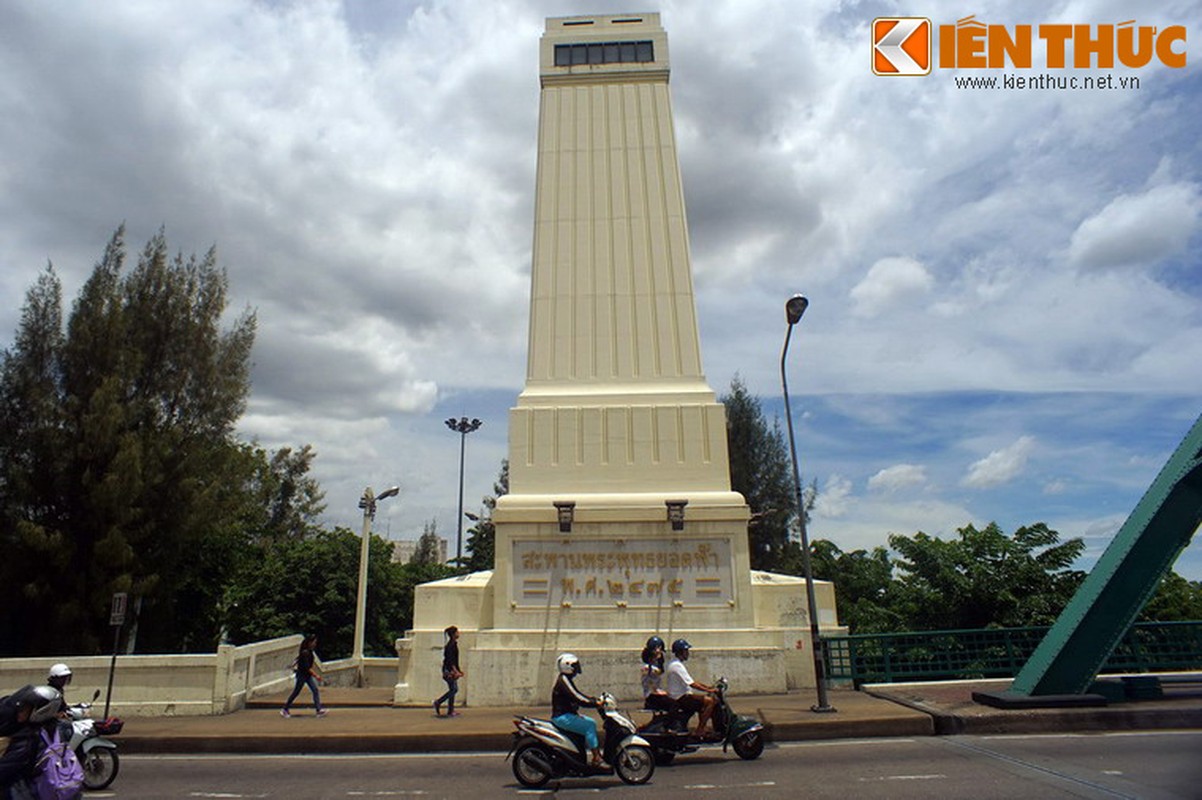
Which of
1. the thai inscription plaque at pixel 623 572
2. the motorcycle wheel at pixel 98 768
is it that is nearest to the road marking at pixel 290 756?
the motorcycle wheel at pixel 98 768

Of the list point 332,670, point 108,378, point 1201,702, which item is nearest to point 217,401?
point 108,378

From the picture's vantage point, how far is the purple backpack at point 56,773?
5.08 m

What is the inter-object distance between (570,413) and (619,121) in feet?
29.1

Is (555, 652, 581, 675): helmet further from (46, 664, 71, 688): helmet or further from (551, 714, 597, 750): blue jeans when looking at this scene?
(46, 664, 71, 688): helmet

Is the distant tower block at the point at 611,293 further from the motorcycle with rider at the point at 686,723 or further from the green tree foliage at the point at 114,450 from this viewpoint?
the green tree foliage at the point at 114,450

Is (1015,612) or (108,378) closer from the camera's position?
(1015,612)

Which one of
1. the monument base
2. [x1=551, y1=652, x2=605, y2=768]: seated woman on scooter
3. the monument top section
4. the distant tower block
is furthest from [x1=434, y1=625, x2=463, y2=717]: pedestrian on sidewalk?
the monument top section

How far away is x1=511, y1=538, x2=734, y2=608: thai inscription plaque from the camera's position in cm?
1591

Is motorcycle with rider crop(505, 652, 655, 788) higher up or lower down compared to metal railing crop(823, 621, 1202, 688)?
lower down

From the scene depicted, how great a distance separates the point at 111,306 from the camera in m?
23.2

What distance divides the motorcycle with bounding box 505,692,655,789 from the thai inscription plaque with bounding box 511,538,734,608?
765 centimetres

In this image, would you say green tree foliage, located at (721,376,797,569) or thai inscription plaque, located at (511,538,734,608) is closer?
thai inscription plaque, located at (511,538,734,608)

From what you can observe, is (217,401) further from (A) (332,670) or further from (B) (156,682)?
(B) (156,682)

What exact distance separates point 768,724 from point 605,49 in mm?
18743
